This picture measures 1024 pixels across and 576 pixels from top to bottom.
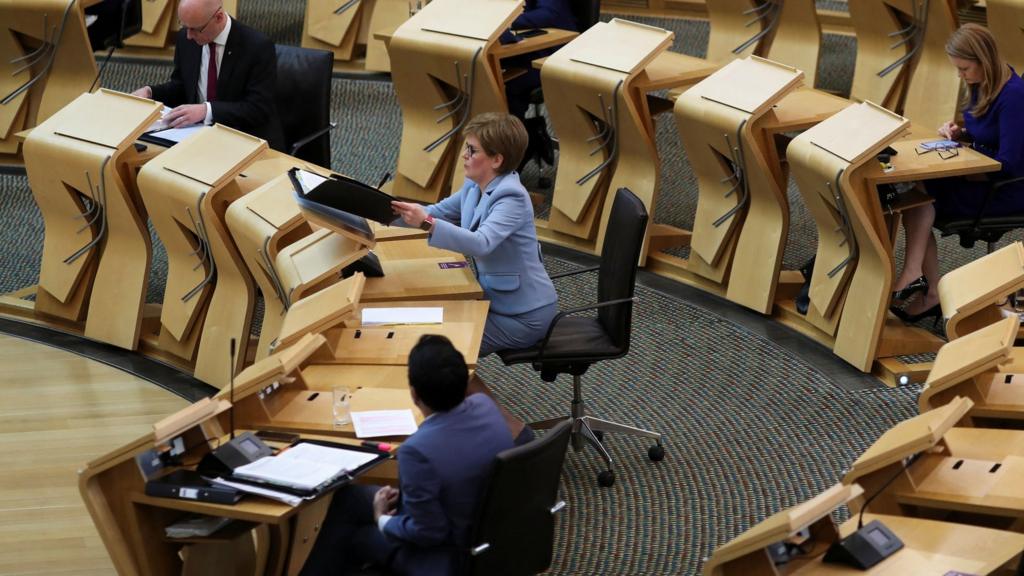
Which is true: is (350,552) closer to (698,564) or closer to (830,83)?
(698,564)

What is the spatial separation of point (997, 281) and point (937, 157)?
107cm

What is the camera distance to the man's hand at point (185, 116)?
5.70 meters

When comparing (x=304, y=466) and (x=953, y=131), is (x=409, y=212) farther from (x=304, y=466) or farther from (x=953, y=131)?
(x=953, y=131)

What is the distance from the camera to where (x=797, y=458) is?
4777 millimetres

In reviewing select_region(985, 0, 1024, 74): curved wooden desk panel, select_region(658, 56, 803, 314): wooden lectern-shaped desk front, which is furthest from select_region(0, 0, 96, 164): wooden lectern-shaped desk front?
select_region(985, 0, 1024, 74): curved wooden desk panel

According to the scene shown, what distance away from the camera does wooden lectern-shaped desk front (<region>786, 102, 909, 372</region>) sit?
517cm

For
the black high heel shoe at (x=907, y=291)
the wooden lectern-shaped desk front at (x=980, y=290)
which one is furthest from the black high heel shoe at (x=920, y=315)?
the wooden lectern-shaped desk front at (x=980, y=290)

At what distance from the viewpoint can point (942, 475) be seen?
3590 millimetres

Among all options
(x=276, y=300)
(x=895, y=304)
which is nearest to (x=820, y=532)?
(x=276, y=300)

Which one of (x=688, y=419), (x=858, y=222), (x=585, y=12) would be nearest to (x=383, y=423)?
(x=688, y=419)

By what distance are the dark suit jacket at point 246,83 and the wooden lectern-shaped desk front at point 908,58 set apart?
11.3 ft

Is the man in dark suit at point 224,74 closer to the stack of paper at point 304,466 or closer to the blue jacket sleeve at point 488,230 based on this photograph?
the blue jacket sleeve at point 488,230

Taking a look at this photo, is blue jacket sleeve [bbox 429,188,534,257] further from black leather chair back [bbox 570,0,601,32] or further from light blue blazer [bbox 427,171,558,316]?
black leather chair back [bbox 570,0,601,32]

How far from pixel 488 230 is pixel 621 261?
18.0 inches
